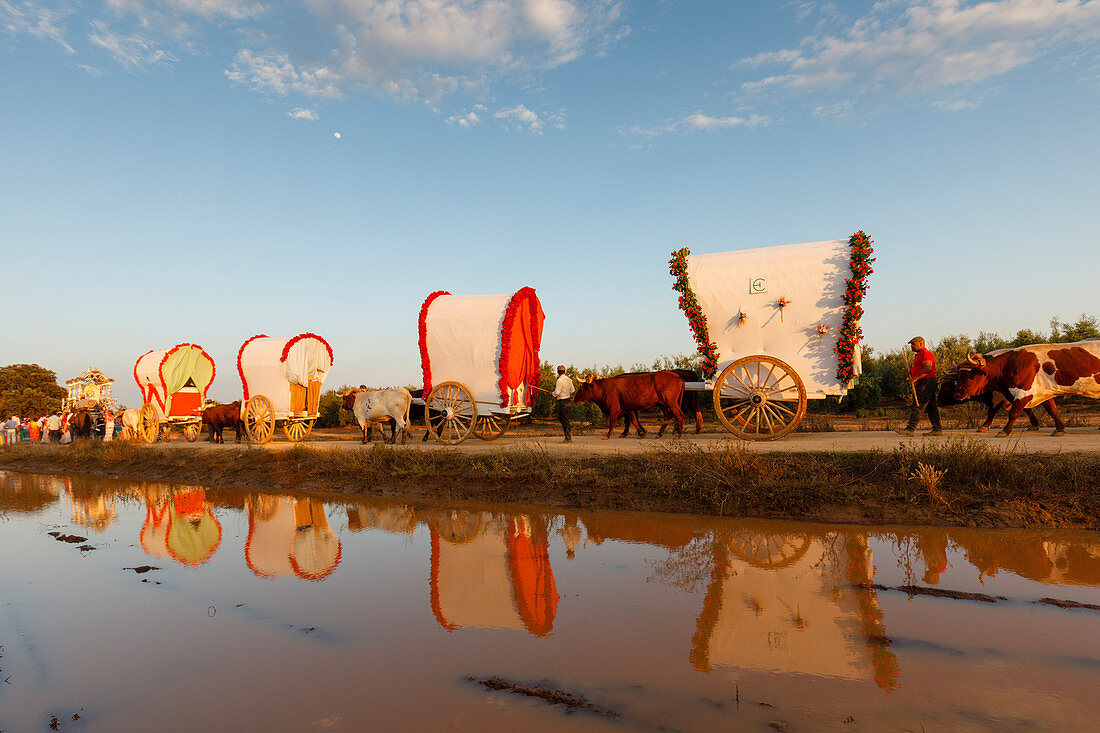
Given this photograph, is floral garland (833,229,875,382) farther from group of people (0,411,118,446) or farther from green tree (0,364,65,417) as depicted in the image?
green tree (0,364,65,417)

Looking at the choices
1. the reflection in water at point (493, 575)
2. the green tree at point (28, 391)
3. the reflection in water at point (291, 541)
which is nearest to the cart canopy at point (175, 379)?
the reflection in water at point (291, 541)

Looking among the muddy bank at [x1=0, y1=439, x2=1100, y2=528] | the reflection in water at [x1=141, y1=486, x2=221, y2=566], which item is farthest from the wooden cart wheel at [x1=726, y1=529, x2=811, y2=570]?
the reflection in water at [x1=141, y1=486, x2=221, y2=566]

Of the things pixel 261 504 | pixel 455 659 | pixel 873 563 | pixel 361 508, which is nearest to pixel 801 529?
pixel 873 563

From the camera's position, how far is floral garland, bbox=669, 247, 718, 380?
398 inches

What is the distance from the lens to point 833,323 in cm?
946

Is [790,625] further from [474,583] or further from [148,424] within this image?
[148,424]

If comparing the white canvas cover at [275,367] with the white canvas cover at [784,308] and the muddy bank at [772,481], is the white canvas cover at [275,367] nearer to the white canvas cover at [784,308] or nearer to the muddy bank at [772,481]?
the muddy bank at [772,481]

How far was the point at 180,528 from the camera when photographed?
7402mm

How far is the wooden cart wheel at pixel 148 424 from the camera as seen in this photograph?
64.0 feet

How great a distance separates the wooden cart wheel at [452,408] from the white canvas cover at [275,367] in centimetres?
493

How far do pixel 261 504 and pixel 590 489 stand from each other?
539cm

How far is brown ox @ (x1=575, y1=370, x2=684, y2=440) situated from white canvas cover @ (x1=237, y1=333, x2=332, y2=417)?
7.93 metres

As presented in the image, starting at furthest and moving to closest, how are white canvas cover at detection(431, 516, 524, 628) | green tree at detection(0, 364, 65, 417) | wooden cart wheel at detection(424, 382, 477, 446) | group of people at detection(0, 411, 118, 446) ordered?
1. green tree at detection(0, 364, 65, 417)
2. group of people at detection(0, 411, 118, 446)
3. wooden cart wheel at detection(424, 382, 477, 446)
4. white canvas cover at detection(431, 516, 524, 628)

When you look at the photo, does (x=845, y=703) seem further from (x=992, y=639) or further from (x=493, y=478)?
(x=493, y=478)
